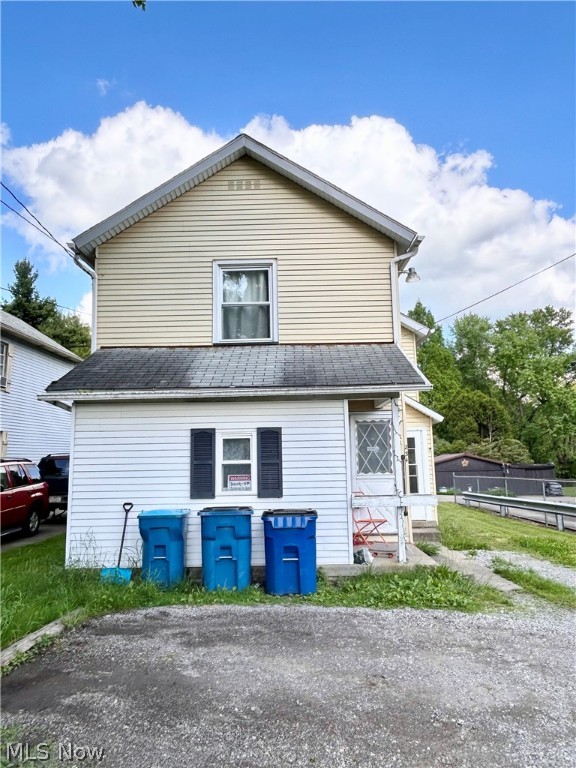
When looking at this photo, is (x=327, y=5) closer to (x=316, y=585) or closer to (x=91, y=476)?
(x=91, y=476)

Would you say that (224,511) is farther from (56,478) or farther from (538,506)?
(538,506)

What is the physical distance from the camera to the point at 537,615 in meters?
5.36

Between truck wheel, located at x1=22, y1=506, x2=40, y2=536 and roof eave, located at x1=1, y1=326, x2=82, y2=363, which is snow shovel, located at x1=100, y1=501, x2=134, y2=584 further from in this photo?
roof eave, located at x1=1, y1=326, x2=82, y2=363

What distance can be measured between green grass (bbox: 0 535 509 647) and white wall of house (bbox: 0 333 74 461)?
10989mm

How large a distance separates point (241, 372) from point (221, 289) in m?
2.01

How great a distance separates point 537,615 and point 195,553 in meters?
4.50

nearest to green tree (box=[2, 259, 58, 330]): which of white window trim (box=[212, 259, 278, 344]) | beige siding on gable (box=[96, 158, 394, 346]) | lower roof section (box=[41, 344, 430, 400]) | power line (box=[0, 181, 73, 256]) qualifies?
power line (box=[0, 181, 73, 256])

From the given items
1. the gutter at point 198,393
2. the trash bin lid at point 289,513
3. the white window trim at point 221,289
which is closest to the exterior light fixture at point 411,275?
the white window trim at point 221,289

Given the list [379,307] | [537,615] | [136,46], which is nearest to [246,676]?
[537,615]

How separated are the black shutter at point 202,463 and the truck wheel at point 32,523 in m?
6.66

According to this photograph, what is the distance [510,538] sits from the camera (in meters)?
11.1

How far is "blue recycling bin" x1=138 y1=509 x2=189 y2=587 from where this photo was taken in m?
6.18

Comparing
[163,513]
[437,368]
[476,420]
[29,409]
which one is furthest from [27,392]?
[437,368]

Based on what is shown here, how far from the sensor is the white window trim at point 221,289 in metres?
8.27
